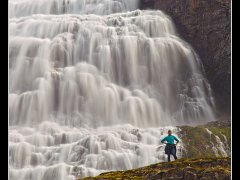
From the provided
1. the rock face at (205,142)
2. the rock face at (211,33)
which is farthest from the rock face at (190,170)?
the rock face at (211,33)

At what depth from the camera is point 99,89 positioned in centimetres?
3638

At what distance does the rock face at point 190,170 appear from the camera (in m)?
16.9

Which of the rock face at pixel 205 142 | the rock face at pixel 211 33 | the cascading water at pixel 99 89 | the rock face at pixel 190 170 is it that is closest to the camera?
the rock face at pixel 190 170

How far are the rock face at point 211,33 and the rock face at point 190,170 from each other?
70.3 feet

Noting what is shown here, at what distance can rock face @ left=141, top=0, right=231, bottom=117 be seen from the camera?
40219 mm

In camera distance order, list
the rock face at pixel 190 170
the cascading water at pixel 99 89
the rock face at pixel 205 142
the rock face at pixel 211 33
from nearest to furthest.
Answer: the rock face at pixel 190 170, the cascading water at pixel 99 89, the rock face at pixel 205 142, the rock face at pixel 211 33

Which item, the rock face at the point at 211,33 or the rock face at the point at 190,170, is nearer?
the rock face at the point at 190,170

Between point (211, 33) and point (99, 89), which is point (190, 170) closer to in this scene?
point (99, 89)

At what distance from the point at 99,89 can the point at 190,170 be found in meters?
19.9

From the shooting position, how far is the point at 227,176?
16.7 m

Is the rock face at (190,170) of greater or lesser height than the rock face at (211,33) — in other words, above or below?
below

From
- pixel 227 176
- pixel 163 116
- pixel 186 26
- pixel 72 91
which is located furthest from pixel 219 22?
pixel 227 176

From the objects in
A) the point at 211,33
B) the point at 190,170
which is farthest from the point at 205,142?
the point at 211,33

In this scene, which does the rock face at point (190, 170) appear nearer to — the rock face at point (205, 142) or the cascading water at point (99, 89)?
the cascading water at point (99, 89)
